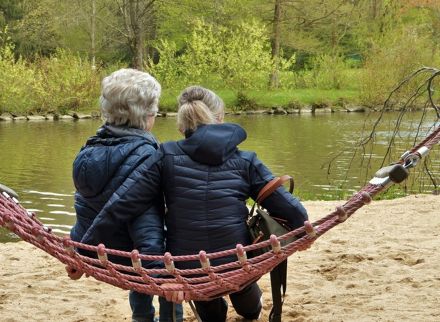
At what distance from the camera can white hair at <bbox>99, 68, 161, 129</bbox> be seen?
9.58 ft

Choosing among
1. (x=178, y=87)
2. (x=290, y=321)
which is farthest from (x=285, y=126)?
(x=290, y=321)

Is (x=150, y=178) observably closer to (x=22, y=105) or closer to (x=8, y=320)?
(x=8, y=320)

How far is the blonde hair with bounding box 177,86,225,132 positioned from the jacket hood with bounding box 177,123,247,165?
0.20 ft

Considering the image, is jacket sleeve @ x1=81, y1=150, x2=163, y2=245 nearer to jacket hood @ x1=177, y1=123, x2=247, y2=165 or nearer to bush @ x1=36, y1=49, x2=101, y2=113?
jacket hood @ x1=177, y1=123, x2=247, y2=165

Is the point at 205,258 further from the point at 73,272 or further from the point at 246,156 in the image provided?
the point at 73,272

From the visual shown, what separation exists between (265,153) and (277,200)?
11191mm

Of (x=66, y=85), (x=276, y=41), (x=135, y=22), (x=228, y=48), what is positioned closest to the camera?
(x=66, y=85)

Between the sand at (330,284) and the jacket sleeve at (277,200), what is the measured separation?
856mm

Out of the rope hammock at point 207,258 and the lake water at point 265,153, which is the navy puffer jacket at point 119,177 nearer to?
the rope hammock at point 207,258

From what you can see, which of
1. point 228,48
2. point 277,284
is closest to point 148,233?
point 277,284

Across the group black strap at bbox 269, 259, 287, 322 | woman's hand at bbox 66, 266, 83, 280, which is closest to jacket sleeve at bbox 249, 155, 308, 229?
black strap at bbox 269, 259, 287, 322

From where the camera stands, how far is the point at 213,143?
283 cm

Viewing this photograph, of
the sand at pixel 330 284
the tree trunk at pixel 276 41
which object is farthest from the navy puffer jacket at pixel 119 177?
the tree trunk at pixel 276 41

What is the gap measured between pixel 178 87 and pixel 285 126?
7937 mm
